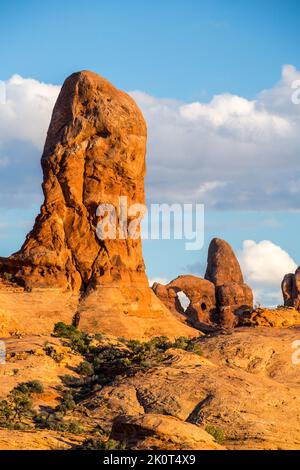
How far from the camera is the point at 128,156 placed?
54438 mm

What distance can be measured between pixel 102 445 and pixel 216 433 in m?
4.41

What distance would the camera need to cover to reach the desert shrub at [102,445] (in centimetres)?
2706

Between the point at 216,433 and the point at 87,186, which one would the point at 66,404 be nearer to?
the point at 216,433

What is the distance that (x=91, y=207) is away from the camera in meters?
54.1

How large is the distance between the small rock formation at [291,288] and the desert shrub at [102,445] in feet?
193

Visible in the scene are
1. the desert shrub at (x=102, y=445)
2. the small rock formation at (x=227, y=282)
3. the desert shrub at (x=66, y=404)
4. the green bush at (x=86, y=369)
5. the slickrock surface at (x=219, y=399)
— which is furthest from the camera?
the small rock formation at (x=227, y=282)

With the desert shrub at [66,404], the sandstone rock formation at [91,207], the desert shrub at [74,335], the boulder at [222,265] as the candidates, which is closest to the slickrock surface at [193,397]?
the desert shrub at [66,404]

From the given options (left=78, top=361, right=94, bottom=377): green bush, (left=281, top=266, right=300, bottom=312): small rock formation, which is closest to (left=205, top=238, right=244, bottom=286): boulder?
(left=281, top=266, right=300, bottom=312): small rock formation

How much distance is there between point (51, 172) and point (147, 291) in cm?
810

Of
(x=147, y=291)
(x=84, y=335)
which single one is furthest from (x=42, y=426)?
(x=147, y=291)

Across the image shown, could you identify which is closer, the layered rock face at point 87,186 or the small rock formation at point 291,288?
the layered rock face at point 87,186

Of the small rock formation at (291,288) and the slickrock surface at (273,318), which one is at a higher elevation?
the small rock formation at (291,288)

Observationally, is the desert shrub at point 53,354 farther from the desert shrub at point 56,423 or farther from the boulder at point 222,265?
the boulder at point 222,265
